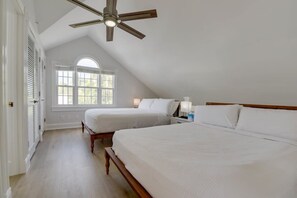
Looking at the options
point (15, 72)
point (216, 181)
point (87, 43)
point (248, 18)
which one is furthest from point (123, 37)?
point (216, 181)

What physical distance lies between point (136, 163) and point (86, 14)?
3.30m

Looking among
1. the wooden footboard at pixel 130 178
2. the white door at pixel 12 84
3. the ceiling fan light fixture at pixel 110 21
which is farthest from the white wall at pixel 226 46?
the wooden footboard at pixel 130 178

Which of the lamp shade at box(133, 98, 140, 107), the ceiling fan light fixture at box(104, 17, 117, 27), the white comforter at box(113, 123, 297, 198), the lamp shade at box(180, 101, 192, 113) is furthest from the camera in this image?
the lamp shade at box(133, 98, 140, 107)

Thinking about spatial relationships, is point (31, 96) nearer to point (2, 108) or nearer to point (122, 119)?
point (2, 108)

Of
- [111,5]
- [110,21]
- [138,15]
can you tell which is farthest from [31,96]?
[138,15]

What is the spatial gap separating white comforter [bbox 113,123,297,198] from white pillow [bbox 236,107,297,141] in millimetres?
143

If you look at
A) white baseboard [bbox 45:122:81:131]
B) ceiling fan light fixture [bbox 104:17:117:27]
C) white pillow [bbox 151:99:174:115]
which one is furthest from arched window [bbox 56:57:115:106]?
ceiling fan light fixture [bbox 104:17:117:27]

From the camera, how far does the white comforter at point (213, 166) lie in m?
0.83

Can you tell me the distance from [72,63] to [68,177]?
3767 millimetres

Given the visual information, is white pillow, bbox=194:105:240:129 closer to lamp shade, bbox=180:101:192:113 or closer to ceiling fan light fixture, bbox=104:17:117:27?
lamp shade, bbox=180:101:192:113

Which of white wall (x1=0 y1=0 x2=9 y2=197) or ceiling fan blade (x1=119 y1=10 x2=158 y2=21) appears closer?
white wall (x1=0 y1=0 x2=9 y2=197)

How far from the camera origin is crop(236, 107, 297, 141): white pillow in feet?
5.79

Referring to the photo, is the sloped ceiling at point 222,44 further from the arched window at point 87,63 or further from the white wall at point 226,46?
the arched window at point 87,63

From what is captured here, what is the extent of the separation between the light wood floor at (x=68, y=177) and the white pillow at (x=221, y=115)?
171 cm
